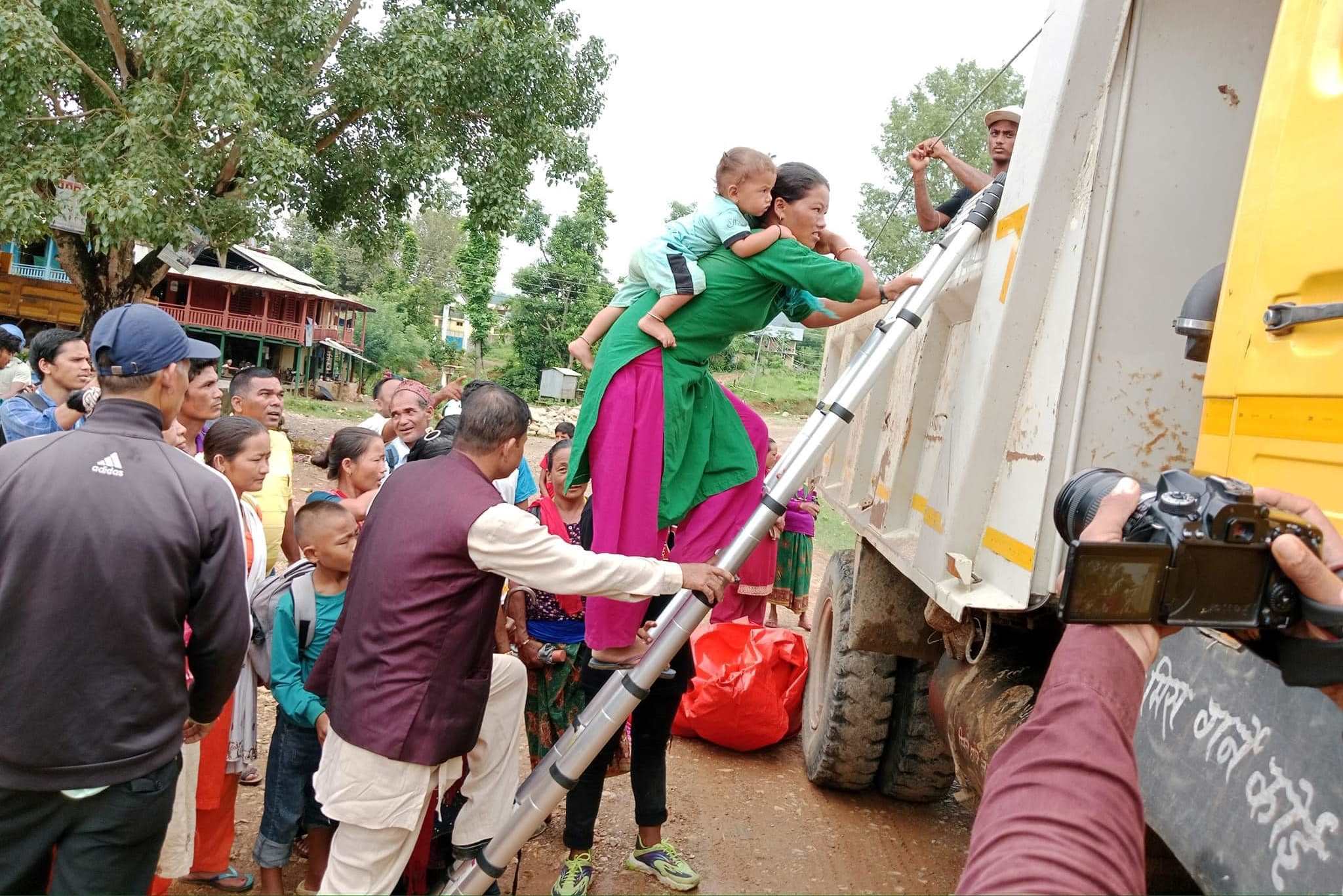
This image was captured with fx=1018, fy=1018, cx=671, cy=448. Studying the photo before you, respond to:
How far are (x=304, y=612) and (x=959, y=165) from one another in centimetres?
282

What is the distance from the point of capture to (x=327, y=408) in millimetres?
26875

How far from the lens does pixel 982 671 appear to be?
3037 mm

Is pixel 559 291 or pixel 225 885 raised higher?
pixel 559 291

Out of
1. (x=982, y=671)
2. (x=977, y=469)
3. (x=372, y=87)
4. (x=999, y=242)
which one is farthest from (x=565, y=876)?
(x=372, y=87)

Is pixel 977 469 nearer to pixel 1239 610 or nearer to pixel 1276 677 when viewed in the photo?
pixel 1276 677

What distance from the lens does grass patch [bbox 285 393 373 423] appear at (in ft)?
83.0

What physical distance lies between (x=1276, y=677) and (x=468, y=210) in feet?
45.4

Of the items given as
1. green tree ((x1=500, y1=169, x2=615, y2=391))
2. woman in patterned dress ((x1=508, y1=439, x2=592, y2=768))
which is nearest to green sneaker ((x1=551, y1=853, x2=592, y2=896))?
woman in patterned dress ((x1=508, y1=439, x2=592, y2=768))

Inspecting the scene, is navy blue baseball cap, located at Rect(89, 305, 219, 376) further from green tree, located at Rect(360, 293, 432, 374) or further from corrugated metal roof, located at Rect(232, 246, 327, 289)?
green tree, located at Rect(360, 293, 432, 374)

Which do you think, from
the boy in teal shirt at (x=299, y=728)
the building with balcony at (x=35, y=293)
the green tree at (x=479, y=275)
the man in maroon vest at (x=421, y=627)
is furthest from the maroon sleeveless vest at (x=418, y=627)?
the green tree at (x=479, y=275)

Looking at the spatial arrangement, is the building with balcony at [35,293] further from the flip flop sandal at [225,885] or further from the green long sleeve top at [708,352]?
the green long sleeve top at [708,352]

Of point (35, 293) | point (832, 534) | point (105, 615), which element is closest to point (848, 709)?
point (105, 615)

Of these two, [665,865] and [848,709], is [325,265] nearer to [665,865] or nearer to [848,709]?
[848,709]

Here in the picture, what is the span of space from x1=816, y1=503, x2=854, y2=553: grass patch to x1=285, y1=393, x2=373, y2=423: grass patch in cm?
1244
